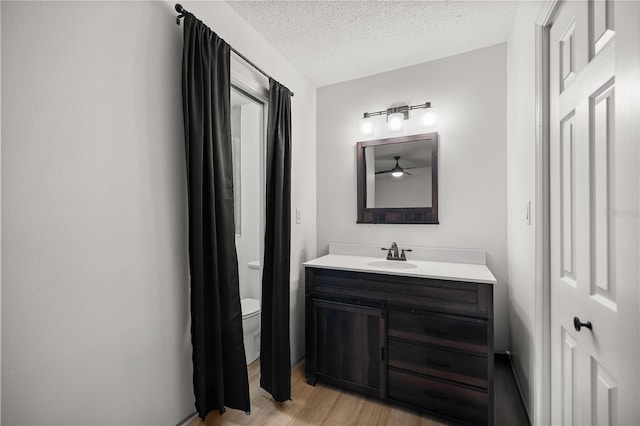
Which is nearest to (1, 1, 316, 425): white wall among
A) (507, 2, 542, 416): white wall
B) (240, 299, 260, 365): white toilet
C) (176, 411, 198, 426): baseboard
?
(176, 411, 198, 426): baseboard

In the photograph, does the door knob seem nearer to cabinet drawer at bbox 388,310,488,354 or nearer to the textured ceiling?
cabinet drawer at bbox 388,310,488,354

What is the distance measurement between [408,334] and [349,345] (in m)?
0.41

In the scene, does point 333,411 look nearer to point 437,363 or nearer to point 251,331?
point 437,363

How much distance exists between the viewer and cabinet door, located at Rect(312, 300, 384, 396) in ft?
6.07

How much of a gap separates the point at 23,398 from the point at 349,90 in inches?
109

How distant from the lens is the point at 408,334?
5.80ft

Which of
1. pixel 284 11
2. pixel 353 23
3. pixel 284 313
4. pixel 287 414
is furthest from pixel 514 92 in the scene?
pixel 287 414

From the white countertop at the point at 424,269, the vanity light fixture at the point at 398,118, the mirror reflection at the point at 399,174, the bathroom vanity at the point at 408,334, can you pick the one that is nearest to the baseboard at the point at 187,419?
the bathroom vanity at the point at 408,334

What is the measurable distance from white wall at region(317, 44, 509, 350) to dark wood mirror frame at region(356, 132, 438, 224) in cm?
5

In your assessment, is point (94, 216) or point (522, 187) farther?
point (522, 187)

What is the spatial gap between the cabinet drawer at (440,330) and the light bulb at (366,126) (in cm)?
151

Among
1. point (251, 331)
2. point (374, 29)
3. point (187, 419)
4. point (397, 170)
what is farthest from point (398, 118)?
point (187, 419)

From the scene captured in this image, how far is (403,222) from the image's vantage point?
7.96 feet

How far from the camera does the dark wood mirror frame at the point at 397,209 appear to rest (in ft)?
7.64
